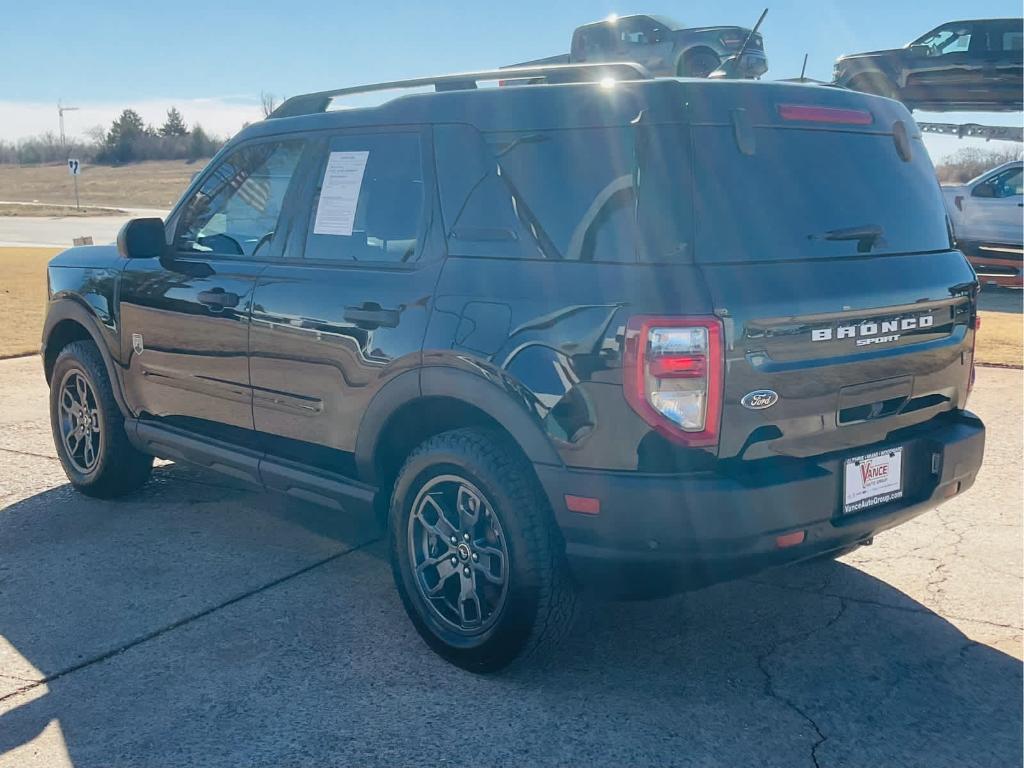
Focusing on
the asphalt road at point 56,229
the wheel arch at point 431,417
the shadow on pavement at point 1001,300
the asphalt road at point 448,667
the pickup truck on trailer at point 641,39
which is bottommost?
the shadow on pavement at point 1001,300

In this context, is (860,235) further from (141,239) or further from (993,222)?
(993,222)

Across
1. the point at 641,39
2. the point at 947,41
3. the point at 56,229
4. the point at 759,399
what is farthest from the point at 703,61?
the point at 56,229

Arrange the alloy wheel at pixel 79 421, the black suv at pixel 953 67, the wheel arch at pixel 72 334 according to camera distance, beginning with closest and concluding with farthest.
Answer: the wheel arch at pixel 72 334 < the alloy wheel at pixel 79 421 < the black suv at pixel 953 67

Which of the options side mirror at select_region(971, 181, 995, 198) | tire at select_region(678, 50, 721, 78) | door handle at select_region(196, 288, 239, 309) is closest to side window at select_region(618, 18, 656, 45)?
tire at select_region(678, 50, 721, 78)

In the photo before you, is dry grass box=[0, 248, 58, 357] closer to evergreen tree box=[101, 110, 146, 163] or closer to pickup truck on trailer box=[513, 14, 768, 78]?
pickup truck on trailer box=[513, 14, 768, 78]

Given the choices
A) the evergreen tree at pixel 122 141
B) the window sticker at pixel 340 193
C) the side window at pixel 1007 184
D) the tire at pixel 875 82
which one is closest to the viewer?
the window sticker at pixel 340 193

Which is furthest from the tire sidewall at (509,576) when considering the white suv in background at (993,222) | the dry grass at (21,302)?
the white suv in background at (993,222)

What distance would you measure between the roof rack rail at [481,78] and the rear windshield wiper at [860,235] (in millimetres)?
753

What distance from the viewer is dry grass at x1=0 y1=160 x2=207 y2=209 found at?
54438mm

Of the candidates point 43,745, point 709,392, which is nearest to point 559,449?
point 709,392

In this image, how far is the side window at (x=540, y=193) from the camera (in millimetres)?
3180

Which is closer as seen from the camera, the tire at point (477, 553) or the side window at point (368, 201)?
the tire at point (477, 553)

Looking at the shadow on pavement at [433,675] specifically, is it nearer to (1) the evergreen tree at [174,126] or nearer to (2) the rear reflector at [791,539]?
(2) the rear reflector at [791,539]

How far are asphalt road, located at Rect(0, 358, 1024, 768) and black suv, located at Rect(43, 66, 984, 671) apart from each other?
329 mm
